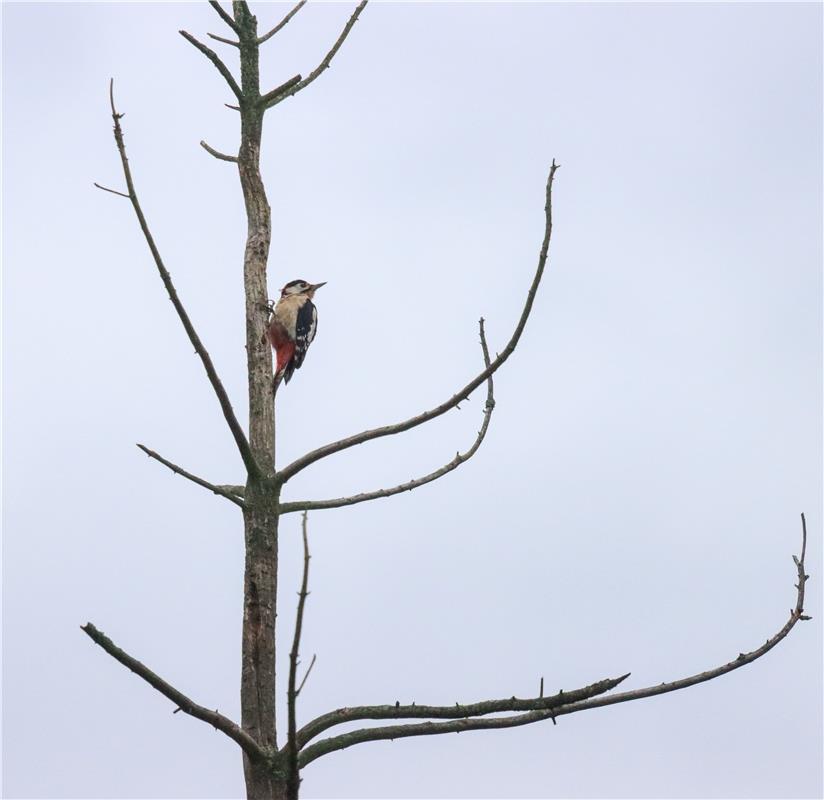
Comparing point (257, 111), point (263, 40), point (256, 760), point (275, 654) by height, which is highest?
point (263, 40)

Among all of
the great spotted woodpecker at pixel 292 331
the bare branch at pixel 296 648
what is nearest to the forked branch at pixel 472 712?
the bare branch at pixel 296 648

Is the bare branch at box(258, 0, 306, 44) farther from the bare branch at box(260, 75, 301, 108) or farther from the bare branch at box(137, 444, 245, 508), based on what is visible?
the bare branch at box(137, 444, 245, 508)

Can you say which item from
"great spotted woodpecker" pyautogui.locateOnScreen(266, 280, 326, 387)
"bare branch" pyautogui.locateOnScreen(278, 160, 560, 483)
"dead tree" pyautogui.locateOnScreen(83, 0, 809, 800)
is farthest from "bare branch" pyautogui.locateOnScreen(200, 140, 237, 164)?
"great spotted woodpecker" pyautogui.locateOnScreen(266, 280, 326, 387)

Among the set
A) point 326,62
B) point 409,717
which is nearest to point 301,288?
point 326,62

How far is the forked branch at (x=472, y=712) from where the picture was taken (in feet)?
13.8

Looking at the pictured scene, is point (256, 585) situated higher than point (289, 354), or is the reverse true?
point (289, 354)

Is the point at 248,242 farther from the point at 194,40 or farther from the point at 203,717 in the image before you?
the point at 203,717

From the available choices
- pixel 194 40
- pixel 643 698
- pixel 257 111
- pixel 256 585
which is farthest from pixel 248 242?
pixel 643 698

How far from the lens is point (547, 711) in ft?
14.1

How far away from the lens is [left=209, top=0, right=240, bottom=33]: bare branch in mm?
5793

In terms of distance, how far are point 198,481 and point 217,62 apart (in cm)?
211

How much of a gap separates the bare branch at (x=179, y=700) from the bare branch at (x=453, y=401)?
3.56ft

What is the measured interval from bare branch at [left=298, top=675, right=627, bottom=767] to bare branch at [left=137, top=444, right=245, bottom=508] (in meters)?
1.04

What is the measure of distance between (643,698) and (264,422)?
6.72 ft
